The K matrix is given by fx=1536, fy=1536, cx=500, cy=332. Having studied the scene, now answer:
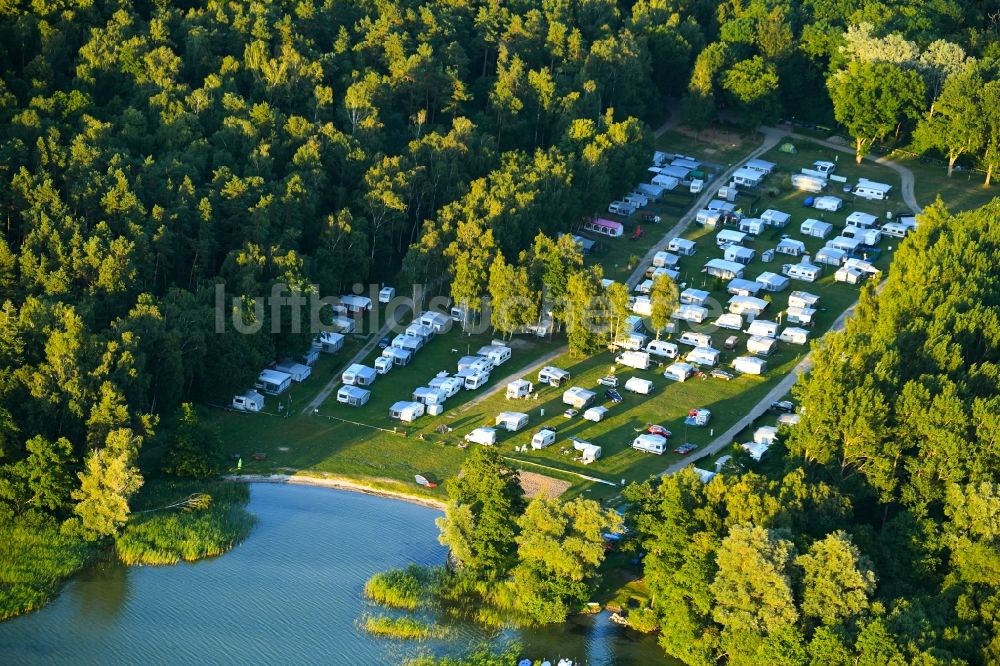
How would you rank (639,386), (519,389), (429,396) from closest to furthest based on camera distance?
1. (429,396)
2. (519,389)
3. (639,386)

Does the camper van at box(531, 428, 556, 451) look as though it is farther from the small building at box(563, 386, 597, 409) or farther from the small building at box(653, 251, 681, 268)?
the small building at box(653, 251, 681, 268)

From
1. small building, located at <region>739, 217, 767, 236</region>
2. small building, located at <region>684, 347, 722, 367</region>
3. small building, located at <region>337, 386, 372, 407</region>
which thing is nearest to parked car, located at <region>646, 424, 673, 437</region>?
small building, located at <region>684, 347, 722, 367</region>

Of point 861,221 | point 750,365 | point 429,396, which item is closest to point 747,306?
point 750,365

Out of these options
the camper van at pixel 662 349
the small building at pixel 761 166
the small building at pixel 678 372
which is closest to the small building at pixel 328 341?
the camper van at pixel 662 349

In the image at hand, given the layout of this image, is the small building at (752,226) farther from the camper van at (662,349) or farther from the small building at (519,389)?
the small building at (519,389)

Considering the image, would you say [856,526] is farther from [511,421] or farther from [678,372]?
[678,372]

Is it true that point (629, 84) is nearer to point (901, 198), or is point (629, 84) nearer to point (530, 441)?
point (901, 198)

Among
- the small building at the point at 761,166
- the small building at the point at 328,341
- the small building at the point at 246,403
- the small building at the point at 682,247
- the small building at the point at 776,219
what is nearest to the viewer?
the small building at the point at 246,403
